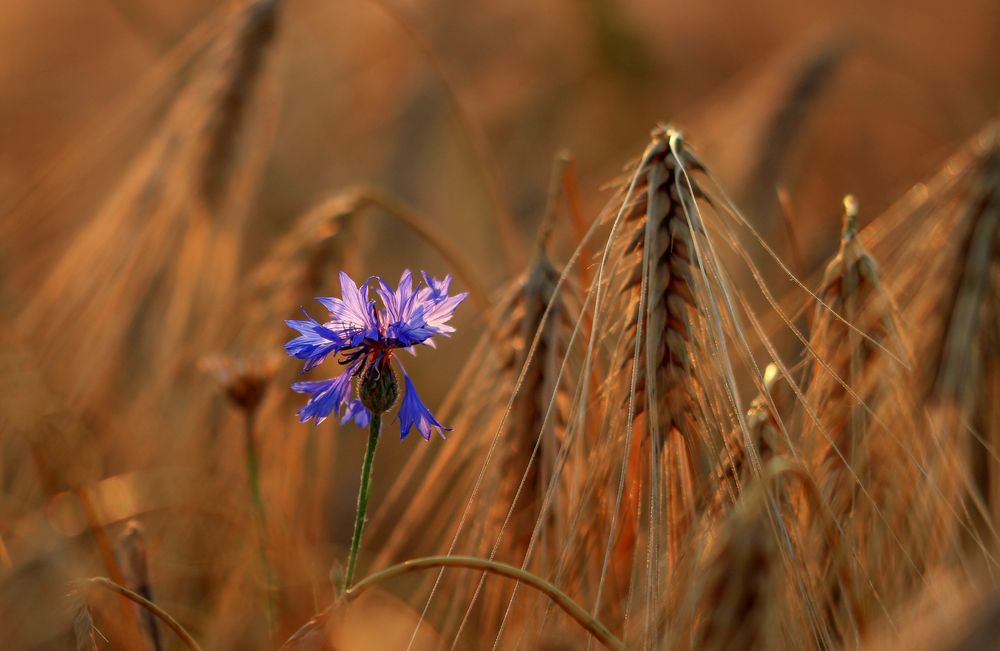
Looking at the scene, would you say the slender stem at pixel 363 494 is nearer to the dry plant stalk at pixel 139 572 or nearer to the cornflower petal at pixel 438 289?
the cornflower petal at pixel 438 289

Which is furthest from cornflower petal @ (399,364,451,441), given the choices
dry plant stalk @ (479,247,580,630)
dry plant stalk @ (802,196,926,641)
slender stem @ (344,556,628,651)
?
dry plant stalk @ (802,196,926,641)

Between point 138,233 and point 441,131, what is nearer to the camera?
point 138,233

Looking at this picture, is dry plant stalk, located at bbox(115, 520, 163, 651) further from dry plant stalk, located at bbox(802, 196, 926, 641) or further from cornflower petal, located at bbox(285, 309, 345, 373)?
dry plant stalk, located at bbox(802, 196, 926, 641)

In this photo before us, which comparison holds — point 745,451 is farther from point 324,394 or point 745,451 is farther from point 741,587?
point 324,394

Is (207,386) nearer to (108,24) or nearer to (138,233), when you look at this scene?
(138,233)

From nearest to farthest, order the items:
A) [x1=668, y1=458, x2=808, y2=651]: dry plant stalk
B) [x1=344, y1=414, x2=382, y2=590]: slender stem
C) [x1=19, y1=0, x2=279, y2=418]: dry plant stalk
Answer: [x1=668, y1=458, x2=808, y2=651]: dry plant stalk
[x1=344, y1=414, x2=382, y2=590]: slender stem
[x1=19, y1=0, x2=279, y2=418]: dry plant stalk

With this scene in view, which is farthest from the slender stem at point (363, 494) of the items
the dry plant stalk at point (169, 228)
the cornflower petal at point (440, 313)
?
the dry plant stalk at point (169, 228)

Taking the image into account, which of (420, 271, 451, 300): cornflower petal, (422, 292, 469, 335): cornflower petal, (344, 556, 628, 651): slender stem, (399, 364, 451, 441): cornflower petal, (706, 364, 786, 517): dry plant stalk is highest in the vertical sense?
(420, 271, 451, 300): cornflower petal

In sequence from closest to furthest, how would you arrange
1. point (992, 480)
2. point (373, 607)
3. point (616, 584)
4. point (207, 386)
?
1. point (616, 584)
2. point (992, 480)
3. point (207, 386)
4. point (373, 607)

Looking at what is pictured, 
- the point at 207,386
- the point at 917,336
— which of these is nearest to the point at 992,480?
the point at 917,336
